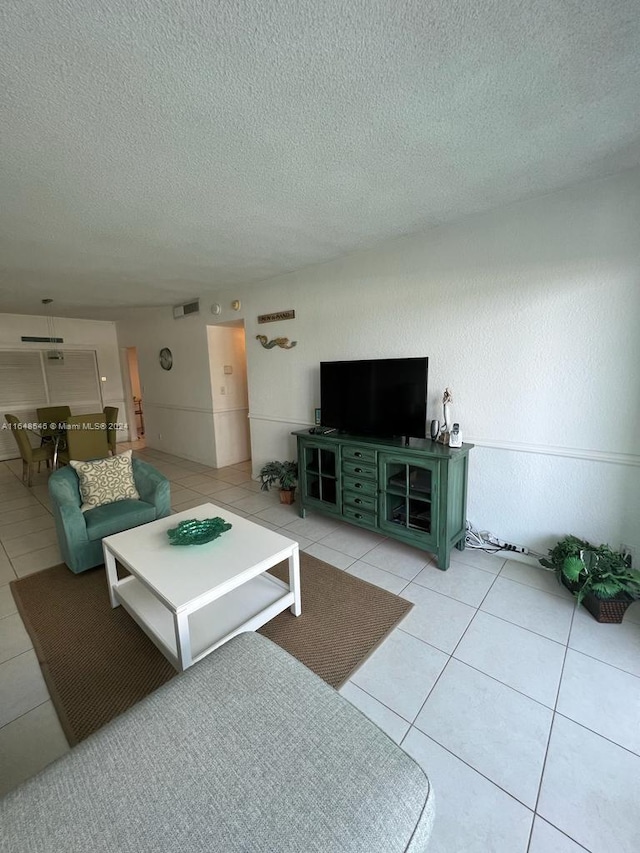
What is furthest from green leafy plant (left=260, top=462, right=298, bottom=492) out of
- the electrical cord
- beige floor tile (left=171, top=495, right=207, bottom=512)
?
the electrical cord

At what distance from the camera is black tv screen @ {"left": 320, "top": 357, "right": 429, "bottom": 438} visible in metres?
2.78

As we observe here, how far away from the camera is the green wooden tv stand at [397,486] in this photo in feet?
8.15

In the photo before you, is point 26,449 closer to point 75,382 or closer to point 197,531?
point 75,382

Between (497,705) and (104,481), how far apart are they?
2904 mm

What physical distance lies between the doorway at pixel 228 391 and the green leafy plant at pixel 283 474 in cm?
149

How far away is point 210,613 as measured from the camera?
1.95 m

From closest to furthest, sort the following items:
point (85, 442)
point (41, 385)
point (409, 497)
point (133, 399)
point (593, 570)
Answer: point (593, 570), point (409, 497), point (85, 442), point (41, 385), point (133, 399)

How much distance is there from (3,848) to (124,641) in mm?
1428

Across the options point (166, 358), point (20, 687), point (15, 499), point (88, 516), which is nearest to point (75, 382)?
point (166, 358)

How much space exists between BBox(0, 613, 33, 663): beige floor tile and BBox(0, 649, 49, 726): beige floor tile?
2.1 inches

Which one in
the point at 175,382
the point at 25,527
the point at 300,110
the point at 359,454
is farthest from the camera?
the point at 175,382

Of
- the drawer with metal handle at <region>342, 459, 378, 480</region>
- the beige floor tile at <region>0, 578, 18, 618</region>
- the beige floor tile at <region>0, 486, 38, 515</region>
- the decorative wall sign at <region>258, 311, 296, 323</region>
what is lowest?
the beige floor tile at <region>0, 578, 18, 618</region>

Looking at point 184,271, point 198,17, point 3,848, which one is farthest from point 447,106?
point 184,271

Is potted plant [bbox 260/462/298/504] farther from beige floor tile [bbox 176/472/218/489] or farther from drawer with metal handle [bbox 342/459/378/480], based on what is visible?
beige floor tile [bbox 176/472/218/489]
